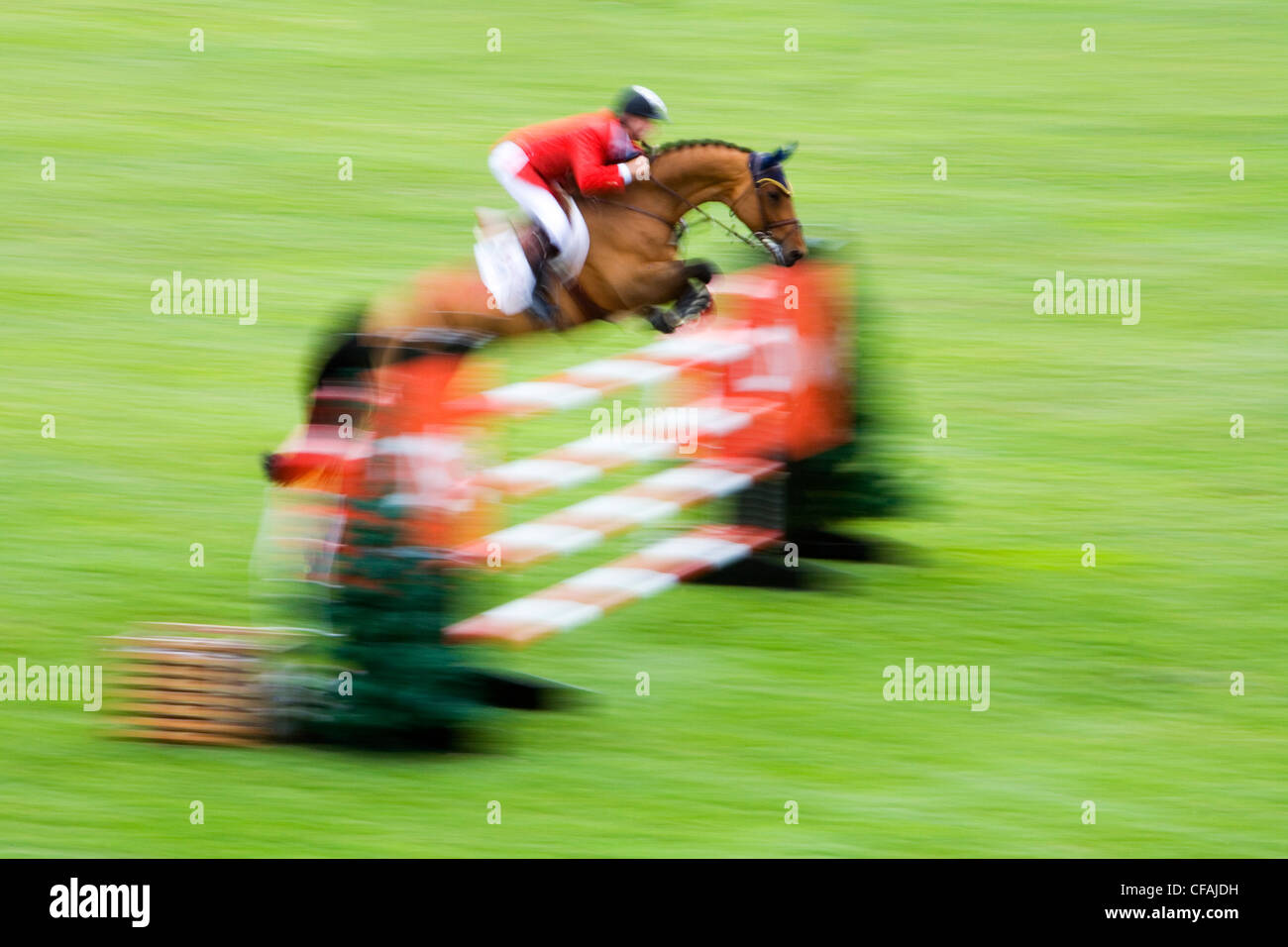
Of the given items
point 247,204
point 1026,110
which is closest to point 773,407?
point 247,204

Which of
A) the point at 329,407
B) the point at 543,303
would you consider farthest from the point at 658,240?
the point at 329,407

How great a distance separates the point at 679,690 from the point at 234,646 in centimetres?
203

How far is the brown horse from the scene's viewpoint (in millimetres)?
9531

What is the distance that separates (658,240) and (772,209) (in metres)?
0.57

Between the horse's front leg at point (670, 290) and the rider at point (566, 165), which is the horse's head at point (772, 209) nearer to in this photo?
the horse's front leg at point (670, 290)

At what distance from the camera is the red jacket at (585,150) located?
9398mm

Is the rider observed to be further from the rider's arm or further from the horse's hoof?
the horse's hoof

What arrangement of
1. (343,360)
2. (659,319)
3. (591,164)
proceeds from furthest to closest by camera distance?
(659,319)
(591,164)
(343,360)

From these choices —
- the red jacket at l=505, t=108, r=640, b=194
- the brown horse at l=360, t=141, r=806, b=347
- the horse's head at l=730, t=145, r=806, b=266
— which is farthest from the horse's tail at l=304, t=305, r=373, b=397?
the horse's head at l=730, t=145, r=806, b=266

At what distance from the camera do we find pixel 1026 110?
68.5 ft

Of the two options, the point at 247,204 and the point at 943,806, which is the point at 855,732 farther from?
the point at 247,204

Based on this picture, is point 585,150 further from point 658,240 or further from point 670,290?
point 670,290

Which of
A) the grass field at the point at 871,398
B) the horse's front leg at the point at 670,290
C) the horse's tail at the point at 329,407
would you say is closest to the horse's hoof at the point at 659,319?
the horse's front leg at the point at 670,290

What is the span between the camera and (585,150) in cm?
941
